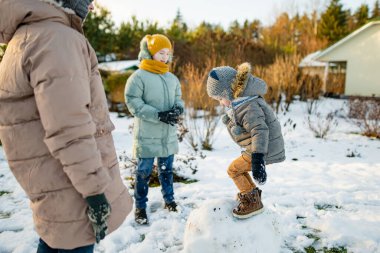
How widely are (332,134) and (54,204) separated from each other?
8.33 m

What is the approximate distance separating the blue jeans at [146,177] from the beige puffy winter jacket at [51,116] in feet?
5.57

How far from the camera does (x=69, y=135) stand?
121 centimetres

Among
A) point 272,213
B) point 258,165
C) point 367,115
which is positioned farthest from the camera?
point 367,115

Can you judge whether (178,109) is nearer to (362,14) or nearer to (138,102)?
(138,102)

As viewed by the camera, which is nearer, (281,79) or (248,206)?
(248,206)

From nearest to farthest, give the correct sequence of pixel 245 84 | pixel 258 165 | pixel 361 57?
pixel 258 165, pixel 245 84, pixel 361 57

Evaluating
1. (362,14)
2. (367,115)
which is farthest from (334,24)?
(367,115)

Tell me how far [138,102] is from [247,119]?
121 centimetres

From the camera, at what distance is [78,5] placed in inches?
54.3

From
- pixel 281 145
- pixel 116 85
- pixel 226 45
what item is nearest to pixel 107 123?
pixel 281 145

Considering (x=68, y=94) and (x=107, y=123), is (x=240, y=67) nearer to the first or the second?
(x=107, y=123)

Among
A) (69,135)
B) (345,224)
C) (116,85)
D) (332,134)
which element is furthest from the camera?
(116,85)

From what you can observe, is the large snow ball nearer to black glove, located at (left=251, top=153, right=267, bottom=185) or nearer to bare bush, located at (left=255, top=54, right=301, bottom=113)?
black glove, located at (left=251, top=153, right=267, bottom=185)

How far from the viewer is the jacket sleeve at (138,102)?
2.99 metres
